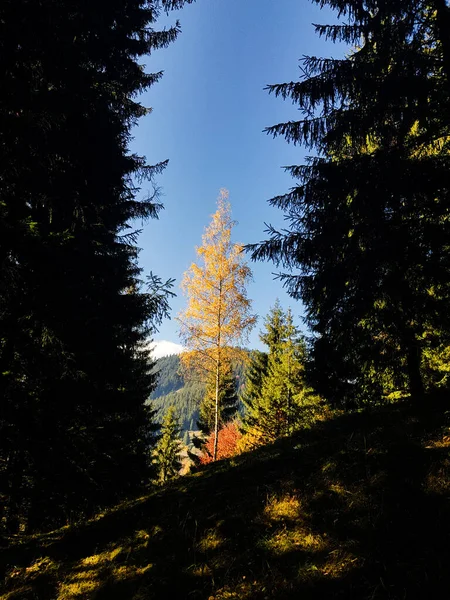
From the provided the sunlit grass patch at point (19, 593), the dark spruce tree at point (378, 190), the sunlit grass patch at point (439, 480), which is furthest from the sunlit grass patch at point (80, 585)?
the dark spruce tree at point (378, 190)

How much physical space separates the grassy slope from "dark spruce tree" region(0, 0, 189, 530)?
1.52 m

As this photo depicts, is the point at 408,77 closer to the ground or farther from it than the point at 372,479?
farther from it

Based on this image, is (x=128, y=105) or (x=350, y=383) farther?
(x=350, y=383)

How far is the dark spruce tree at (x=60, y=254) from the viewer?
4.48m

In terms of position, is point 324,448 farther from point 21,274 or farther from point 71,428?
point 21,274

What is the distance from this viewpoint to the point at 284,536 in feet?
11.0

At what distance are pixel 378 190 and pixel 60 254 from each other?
6.32 meters

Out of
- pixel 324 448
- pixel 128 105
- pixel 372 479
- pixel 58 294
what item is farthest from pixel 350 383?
pixel 128 105

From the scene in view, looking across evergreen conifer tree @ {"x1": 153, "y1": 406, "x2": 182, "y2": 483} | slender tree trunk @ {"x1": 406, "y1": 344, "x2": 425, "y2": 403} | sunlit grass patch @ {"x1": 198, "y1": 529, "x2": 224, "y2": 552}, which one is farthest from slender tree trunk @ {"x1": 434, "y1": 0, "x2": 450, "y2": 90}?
evergreen conifer tree @ {"x1": 153, "y1": 406, "x2": 182, "y2": 483}

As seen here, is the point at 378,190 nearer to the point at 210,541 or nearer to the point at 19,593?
the point at 210,541

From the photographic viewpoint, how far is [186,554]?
346 cm

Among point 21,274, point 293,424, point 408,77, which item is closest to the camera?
point 21,274

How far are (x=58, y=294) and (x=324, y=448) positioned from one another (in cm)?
535

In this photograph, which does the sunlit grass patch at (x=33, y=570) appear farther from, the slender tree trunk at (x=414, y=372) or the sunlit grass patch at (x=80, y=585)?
the slender tree trunk at (x=414, y=372)
